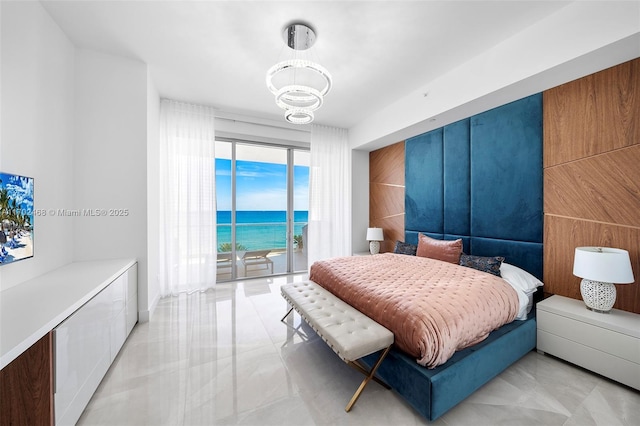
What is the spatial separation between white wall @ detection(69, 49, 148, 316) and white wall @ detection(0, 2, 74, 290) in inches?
3.9

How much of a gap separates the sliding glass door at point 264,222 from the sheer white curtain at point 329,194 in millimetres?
392

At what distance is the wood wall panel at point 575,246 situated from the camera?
206 centimetres

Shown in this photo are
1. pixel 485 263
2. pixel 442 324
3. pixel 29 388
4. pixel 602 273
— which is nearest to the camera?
pixel 29 388

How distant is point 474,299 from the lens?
1.97 m

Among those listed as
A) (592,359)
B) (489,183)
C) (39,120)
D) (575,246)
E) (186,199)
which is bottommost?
(592,359)

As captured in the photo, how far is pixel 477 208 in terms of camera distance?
10.4ft

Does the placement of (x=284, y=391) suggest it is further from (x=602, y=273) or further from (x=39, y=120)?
(x=39, y=120)

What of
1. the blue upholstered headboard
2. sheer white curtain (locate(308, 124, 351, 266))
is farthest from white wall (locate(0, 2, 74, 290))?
the blue upholstered headboard

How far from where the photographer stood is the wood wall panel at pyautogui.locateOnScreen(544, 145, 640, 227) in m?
2.06

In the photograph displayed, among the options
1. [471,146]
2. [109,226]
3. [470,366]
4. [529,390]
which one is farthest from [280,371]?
[471,146]

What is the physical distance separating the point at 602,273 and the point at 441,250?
1.44 m

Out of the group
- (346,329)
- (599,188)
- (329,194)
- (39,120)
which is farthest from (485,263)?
(39,120)

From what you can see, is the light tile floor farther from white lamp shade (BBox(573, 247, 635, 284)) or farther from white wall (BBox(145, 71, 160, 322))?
white lamp shade (BBox(573, 247, 635, 284))

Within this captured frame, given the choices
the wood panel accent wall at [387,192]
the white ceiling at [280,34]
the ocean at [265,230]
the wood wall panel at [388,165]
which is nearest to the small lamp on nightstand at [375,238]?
the wood panel accent wall at [387,192]
